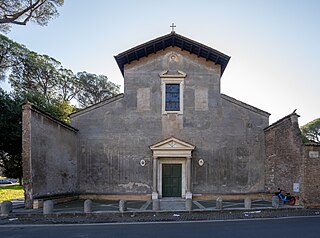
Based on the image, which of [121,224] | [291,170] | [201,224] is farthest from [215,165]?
[121,224]

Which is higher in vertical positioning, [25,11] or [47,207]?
[25,11]

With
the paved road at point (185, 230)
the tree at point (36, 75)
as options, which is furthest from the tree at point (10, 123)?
the paved road at point (185, 230)

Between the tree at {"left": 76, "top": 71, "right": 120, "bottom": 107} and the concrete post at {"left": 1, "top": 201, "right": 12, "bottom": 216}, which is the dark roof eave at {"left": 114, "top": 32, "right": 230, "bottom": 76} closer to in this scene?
the concrete post at {"left": 1, "top": 201, "right": 12, "bottom": 216}

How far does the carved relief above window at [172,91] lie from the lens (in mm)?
17969

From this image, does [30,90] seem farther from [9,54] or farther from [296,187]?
[296,187]

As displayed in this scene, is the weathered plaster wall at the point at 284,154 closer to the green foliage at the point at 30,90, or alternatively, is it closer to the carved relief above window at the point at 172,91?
the carved relief above window at the point at 172,91

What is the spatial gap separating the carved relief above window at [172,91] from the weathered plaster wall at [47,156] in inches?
232

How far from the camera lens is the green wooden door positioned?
682 inches

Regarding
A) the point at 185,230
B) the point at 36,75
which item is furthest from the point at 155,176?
the point at 36,75

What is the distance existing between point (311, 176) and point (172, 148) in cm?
743

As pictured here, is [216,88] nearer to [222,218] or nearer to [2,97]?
[222,218]

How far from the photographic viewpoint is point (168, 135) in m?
17.7

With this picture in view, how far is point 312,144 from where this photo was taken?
1474 cm

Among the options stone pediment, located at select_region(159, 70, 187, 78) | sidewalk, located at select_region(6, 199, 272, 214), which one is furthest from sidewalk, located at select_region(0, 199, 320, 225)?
stone pediment, located at select_region(159, 70, 187, 78)
